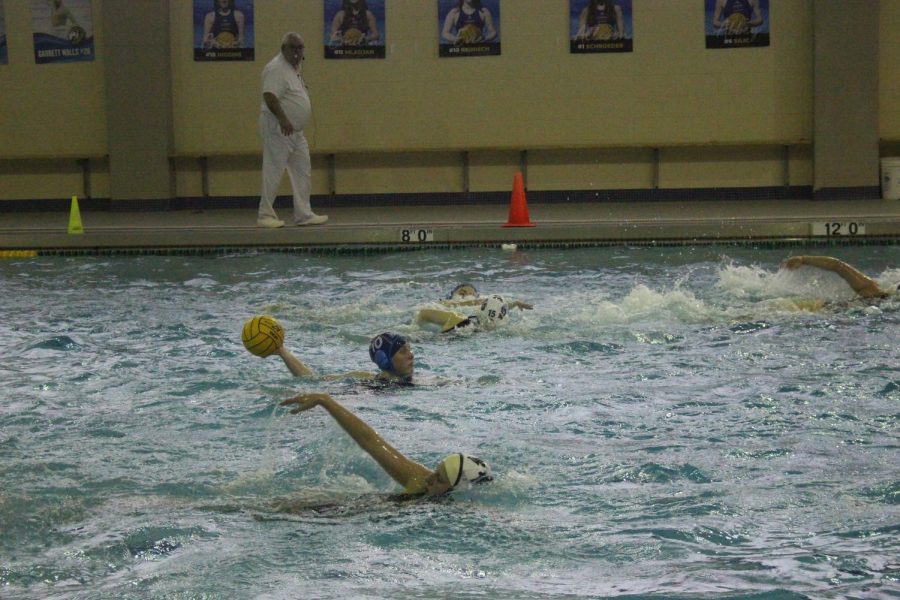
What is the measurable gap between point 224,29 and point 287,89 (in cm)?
365

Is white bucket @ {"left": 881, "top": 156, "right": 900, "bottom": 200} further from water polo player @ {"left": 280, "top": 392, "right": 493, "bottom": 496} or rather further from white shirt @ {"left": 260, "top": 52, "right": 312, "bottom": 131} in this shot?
water polo player @ {"left": 280, "top": 392, "right": 493, "bottom": 496}

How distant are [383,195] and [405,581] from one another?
1245 centimetres

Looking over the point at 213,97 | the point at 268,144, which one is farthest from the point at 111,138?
the point at 268,144

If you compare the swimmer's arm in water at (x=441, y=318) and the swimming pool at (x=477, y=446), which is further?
the swimmer's arm in water at (x=441, y=318)

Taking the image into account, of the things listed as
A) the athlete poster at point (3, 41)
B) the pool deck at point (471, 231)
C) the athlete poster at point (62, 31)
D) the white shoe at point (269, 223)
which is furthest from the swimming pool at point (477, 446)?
the athlete poster at point (3, 41)

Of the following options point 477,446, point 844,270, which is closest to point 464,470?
point 477,446

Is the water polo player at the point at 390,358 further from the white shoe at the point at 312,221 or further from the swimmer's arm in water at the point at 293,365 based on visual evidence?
the white shoe at the point at 312,221

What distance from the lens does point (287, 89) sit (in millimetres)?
12438

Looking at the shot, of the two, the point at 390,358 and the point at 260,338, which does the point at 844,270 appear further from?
the point at 260,338

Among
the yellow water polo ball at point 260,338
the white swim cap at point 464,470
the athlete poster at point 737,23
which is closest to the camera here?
the white swim cap at point 464,470

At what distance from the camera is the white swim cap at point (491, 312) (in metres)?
7.72

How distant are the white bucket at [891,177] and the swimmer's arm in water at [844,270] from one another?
24.2ft

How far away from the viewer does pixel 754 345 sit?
23.5ft

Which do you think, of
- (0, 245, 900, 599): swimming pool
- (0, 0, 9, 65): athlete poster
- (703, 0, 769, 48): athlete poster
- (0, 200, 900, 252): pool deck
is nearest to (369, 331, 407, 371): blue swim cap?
(0, 245, 900, 599): swimming pool
